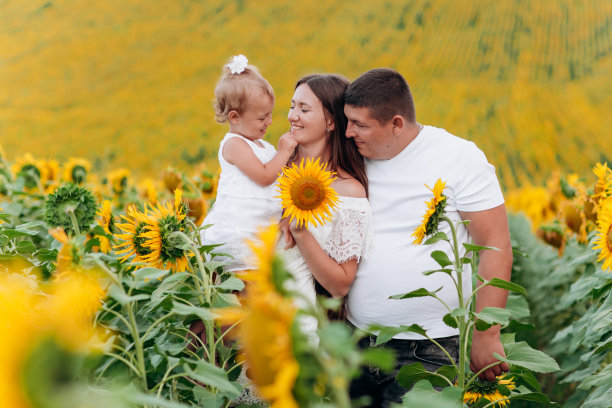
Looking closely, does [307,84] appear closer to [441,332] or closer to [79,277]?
[441,332]

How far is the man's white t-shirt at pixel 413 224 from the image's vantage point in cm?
171

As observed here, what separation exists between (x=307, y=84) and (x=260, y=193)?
36cm

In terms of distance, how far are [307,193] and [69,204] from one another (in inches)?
21.5

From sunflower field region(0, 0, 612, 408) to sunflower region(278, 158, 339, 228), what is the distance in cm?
16

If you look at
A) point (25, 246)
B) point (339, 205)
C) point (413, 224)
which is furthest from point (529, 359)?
point (25, 246)

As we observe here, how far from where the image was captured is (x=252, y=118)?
1.93m

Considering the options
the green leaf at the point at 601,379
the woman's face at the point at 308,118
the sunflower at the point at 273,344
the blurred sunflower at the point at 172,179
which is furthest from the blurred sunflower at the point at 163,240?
the blurred sunflower at the point at 172,179

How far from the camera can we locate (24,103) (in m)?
7.77

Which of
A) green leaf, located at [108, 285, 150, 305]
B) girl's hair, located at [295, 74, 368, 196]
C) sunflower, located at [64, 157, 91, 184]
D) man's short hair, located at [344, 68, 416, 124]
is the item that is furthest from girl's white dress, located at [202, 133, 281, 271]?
sunflower, located at [64, 157, 91, 184]

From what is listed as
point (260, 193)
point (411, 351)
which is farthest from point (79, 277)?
point (411, 351)

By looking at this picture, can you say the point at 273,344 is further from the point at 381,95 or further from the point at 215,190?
the point at 215,190

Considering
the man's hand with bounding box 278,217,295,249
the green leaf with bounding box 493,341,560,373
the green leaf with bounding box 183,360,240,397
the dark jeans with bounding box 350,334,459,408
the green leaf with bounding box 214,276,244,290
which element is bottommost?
the dark jeans with bounding box 350,334,459,408

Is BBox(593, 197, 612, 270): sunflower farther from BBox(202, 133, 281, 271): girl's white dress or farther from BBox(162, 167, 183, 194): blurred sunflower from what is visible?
BBox(162, 167, 183, 194): blurred sunflower

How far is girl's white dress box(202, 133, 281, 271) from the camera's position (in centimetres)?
175
